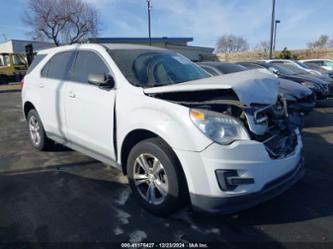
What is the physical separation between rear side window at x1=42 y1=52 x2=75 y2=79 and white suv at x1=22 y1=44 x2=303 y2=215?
221 mm

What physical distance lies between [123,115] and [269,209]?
1901 millimetres

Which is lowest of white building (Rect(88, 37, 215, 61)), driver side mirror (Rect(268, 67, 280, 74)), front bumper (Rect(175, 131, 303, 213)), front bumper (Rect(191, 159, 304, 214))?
front bumper (Rect(191, 159, 304, 214))

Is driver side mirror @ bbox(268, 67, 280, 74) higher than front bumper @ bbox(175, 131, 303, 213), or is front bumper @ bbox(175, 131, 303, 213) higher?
driver side mirror @ bbox(268, 67, 280, 74)

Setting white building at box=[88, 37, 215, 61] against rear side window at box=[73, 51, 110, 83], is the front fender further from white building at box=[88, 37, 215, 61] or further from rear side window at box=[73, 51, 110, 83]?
white building at box=[88, 37, 215, 61]

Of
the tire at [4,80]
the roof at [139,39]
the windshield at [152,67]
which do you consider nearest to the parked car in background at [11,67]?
the tire at [4,80]

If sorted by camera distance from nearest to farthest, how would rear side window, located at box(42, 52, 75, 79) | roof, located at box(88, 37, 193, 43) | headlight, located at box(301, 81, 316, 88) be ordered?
rear side window, located at box(42, 52, 75, 79), headlight, located at box(301, 81, 316, 88), roof, located at box(88, 37, 193, 43)

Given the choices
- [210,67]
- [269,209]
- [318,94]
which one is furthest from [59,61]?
[318,94]

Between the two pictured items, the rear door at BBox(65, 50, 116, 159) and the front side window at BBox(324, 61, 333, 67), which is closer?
the rear door at BBox(65, 50, 116, 159)

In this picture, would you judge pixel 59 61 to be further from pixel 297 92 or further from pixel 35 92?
pixel 297 92

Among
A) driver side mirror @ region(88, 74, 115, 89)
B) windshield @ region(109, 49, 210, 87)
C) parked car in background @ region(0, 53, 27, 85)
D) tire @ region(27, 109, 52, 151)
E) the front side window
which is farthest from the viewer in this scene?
parked car in background @ region(0, 53, 27, 85)

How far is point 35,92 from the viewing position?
4.88 m

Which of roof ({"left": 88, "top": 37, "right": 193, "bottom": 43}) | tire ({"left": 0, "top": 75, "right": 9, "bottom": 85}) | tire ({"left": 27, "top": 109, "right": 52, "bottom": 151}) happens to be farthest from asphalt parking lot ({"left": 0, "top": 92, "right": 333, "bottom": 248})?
roof ({"left": 88, "top": 37, "right": 193, "bottom": 43})

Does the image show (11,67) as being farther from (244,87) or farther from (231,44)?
(231,44)

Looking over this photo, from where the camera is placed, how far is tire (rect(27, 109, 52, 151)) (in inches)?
197
